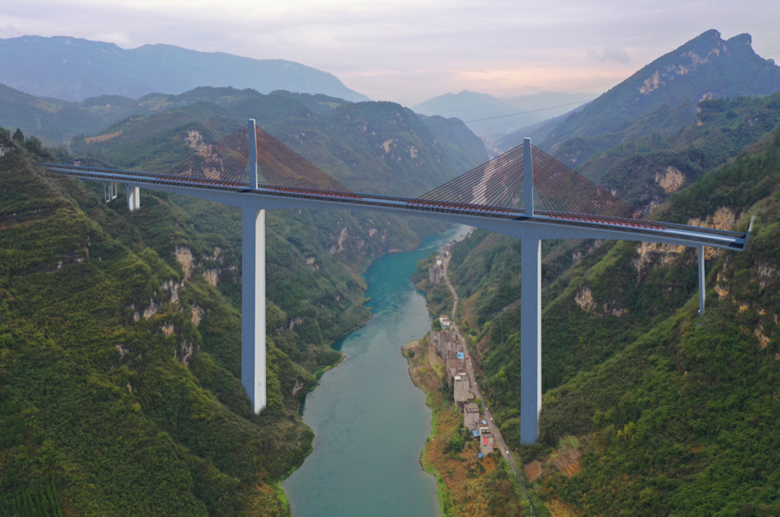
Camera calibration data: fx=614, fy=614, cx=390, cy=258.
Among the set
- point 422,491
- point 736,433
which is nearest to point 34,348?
point 422,491

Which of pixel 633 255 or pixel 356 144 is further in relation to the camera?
pixel 356 144

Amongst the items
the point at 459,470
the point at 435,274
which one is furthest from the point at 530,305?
the point at 435,274

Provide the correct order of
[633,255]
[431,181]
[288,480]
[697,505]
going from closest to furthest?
1. [697,505]
2. [288,480]
3. [633,255]
4. [431,181]

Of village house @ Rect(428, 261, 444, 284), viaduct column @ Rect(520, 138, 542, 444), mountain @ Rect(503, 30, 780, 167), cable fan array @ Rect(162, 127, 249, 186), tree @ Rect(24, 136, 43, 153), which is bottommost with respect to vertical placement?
village house @ Rect(428, 261, 444, 284)

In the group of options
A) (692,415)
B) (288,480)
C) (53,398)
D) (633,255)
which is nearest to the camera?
(692,415)

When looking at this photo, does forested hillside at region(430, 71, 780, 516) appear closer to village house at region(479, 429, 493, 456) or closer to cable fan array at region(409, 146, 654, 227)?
village house at region(479, 429, 493, 456)

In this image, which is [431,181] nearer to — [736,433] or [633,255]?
[633,255]

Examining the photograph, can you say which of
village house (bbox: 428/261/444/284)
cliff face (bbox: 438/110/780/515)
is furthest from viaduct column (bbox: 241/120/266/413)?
village house (bbox: 428/261/444/284)

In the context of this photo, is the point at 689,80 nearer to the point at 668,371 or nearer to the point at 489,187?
the point at 489,187
